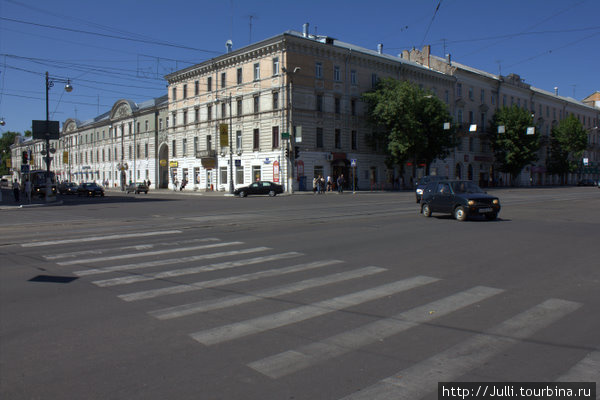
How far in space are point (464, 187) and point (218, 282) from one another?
1230 centimetres

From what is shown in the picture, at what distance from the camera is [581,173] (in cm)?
8862

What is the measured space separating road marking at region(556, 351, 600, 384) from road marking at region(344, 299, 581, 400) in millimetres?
600

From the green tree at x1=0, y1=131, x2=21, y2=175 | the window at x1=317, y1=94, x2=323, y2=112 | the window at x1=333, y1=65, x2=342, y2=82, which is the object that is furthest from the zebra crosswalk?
the green tree at x1=0, y1=131, x2=21, y2=175

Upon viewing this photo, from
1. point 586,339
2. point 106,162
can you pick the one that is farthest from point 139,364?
point 106,162

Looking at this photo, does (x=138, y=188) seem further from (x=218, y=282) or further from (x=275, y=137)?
(x=218, y=282)

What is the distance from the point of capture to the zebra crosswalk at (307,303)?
3934mm

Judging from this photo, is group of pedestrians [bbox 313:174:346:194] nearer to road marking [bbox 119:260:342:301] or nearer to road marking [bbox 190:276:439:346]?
road marking [bbox 119:260:342:301]

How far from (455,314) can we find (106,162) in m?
82.8

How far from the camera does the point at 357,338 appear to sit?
4637 millimetres

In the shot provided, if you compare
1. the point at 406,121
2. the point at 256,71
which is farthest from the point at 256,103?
the point at 406,121

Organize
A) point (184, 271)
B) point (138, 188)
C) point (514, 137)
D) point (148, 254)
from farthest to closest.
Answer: point (514, 137)
point (138, 188)
point (148, 254)
point (184, 271)

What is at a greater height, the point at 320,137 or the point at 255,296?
the point at 320,137

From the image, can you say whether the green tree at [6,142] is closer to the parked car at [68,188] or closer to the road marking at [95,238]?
the parked car at [68,188]

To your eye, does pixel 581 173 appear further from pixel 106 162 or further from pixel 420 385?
pixel 420 385
